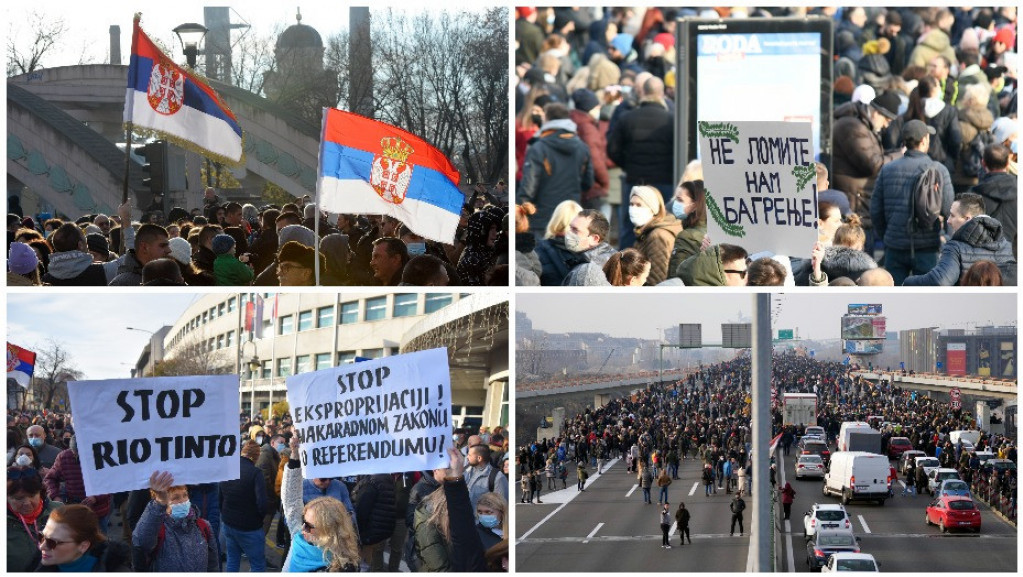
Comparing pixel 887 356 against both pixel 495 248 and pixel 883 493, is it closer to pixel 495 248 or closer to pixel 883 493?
pixel 883 493

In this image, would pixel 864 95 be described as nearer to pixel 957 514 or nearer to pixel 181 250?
pixel 957 514

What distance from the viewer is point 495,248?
25.6 ft

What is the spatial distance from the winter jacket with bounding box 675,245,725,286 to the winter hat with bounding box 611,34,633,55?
13.0ft

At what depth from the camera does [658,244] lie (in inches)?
303

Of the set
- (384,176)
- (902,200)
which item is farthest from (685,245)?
(384,176)

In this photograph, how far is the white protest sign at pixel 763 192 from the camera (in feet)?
23.8

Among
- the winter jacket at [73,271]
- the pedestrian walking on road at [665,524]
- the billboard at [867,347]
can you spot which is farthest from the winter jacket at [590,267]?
the winter jacket at [73,271]

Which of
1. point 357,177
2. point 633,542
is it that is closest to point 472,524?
point 633,542

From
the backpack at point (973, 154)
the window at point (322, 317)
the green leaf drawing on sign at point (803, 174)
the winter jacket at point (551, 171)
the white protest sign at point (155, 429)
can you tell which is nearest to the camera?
the white protest sign at point (155, 429)

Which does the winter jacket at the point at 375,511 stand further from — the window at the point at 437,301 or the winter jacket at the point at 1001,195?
the winter jacket at the point at 1001,195

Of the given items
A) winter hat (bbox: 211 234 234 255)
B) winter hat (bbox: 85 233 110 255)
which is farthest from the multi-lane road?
winter hat (bbox: 85 233 110 255)

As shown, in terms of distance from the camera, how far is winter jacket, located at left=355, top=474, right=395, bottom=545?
7266 millimetres

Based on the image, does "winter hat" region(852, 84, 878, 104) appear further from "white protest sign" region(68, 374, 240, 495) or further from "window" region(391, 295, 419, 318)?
"white protest sign" region(68, 374, 240, 495)

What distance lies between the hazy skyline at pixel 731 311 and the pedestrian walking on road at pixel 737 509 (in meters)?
0.93
